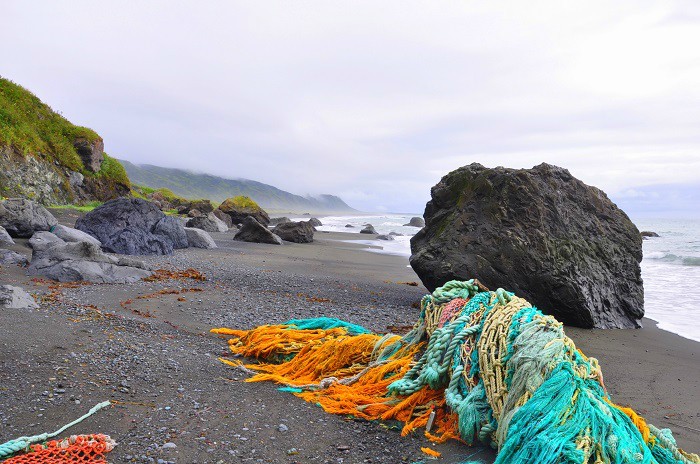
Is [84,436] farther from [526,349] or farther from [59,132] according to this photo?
[59,132]

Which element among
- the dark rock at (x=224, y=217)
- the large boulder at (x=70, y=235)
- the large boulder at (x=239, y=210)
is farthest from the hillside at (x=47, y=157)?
the large boulder at (x=70, y=235)

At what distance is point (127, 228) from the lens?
12.6 m

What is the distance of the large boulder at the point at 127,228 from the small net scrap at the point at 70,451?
964 centimetres

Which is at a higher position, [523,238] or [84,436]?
[523,238]

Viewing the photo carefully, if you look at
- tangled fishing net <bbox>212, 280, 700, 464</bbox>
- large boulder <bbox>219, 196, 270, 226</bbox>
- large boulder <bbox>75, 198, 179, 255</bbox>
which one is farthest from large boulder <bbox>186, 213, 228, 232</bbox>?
tangled fishing net <bbox>212, 280, 700, 464</bbox>

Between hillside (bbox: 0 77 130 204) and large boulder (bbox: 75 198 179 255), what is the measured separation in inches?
297

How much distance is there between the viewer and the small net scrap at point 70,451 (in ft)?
8.96

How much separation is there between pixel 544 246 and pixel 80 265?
708cm

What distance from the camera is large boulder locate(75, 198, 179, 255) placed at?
1216cm

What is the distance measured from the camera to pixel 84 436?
294 cm

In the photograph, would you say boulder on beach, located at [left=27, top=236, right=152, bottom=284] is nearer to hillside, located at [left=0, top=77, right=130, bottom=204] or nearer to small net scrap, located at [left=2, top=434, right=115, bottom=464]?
small net scrap, located at [left=2, top=434, right=115, bottom=464]

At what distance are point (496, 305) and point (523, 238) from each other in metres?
4.43

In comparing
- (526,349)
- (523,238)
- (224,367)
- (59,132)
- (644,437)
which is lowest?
(224,367)

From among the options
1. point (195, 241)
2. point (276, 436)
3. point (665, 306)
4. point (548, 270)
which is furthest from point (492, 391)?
point (195, 241)
